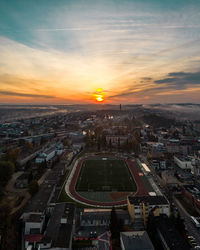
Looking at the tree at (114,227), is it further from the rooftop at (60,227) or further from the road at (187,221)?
the road at (187,221)

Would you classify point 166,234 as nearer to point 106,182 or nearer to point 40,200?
point 106,182

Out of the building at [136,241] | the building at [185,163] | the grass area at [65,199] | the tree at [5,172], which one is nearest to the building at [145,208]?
the building at [136,241]

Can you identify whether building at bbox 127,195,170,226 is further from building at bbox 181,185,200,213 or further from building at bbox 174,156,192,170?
building at bbox 174,156,192,170

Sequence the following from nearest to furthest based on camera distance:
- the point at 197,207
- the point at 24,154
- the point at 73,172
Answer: the point at 197,207 < the point at 73,172 < the point at 24,154

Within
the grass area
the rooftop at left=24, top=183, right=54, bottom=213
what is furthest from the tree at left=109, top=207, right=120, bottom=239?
the rooftop at left=24, top=183, right=54, bottom=213

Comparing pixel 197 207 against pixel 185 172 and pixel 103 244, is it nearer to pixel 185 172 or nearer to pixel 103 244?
pixel 185 172

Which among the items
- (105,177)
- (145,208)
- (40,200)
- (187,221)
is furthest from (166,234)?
(105,177)

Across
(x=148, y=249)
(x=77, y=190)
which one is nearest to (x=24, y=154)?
(x=77, y=190)
